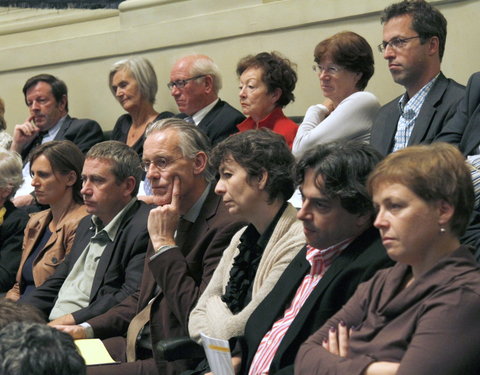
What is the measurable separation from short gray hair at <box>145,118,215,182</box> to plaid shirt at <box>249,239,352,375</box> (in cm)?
134

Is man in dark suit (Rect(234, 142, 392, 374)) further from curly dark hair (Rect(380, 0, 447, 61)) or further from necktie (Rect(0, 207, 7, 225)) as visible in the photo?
necktie (Rect(0, 207, 7, 225))

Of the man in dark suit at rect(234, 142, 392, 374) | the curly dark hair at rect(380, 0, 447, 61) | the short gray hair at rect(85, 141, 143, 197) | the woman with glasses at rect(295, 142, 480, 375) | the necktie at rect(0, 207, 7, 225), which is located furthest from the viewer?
the necktie at rect(0, 207, 7, 225)

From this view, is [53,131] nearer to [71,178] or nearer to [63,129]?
[63,129]

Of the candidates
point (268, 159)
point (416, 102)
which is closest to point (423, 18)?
point (416, 102)

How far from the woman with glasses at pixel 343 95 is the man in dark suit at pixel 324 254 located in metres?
1.80

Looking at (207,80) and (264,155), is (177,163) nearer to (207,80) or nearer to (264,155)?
(264,155)

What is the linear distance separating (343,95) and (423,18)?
2.49 feet

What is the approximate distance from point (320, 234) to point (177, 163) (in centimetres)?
148

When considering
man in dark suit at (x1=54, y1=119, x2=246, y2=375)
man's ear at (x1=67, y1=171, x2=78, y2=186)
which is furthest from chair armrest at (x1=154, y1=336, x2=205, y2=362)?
man's ear at (x1=67, y1=171, x2=78, y2=186)

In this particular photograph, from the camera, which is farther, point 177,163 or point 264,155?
point 177,163

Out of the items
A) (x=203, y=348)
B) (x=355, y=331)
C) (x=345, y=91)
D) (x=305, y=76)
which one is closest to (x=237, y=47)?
(x=305, y=76)

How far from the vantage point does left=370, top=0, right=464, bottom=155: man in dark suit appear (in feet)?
16.6

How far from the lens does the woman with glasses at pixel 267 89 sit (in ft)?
20.7

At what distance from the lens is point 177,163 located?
4969 mm
